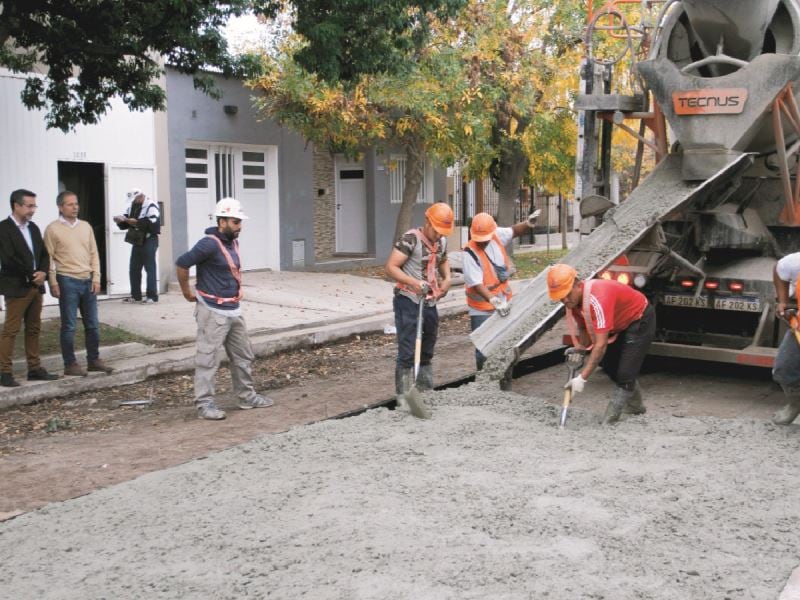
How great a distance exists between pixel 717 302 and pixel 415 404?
3080 mm

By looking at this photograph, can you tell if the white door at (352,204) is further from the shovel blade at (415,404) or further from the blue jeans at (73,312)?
the shovel blade at (415,404)

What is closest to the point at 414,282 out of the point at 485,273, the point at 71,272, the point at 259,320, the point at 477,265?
the point at 477,265

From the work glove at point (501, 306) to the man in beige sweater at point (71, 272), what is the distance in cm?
380

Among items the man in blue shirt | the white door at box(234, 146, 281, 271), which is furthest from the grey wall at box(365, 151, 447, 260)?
the man in blue shirt

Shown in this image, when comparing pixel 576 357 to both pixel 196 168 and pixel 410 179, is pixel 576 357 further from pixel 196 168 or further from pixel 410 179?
pixel 410 179

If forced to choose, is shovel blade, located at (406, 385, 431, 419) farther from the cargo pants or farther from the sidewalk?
the sidewalk

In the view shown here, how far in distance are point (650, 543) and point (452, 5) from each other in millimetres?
7096

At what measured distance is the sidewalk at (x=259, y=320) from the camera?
9.38m

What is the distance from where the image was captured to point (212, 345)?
25.2ft

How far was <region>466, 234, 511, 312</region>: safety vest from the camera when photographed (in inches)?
331

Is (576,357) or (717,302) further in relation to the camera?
(717,302)

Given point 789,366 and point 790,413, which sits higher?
point 789,366

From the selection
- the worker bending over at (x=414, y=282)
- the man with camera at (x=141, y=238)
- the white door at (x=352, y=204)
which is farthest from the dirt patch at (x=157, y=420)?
the white door at (x=352, y=204)

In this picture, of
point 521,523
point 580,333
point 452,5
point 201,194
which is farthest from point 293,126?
point 521,523
